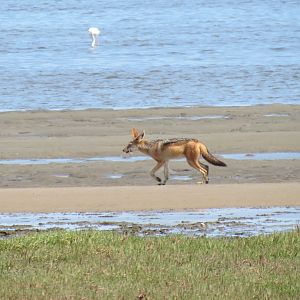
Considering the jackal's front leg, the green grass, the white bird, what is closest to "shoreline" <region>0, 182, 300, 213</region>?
the jackal's front leg

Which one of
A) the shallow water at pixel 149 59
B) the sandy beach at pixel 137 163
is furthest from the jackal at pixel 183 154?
the shallow water at pixel 149 59

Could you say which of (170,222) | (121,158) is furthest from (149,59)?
(170,222)

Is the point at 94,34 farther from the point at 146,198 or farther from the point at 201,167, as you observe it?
the point at 146,198

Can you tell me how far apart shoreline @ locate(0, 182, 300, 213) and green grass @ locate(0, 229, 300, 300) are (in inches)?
127

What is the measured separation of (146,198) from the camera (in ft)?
45.0

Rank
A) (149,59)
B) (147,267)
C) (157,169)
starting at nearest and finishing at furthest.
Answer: (147,267) → (157,169) → (149,59)

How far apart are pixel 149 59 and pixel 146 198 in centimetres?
1953

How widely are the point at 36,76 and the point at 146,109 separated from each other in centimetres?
670

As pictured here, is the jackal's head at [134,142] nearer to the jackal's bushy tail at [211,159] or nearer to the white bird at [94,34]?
the jackal's bushy tail at [211,159]

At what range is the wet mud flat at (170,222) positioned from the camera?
36.2 feet

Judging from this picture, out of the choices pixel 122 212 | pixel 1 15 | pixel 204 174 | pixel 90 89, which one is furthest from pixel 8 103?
pixel 1 15

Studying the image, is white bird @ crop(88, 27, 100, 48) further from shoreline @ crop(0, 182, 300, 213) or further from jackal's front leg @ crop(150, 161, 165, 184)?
shoreline @ crop(0, 182, 300, 213)

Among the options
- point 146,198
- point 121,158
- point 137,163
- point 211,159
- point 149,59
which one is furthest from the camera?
point 149,59

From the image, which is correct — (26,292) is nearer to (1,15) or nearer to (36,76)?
(36,76)
